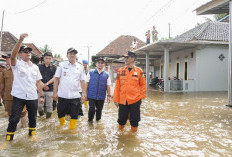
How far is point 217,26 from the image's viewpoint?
1878cm

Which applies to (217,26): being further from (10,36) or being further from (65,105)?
(10,36)

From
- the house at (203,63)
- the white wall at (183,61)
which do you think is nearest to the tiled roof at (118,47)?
the white wall at (183,61)

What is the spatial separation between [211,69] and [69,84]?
14230 millimetres

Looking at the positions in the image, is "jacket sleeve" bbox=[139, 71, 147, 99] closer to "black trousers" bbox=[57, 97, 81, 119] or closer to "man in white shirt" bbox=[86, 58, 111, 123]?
"man in white shirt" bbox=[86, 58, 111, 123]

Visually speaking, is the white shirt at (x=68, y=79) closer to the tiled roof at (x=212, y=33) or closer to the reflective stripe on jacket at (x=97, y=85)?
the reflective stripe on jacket at (x=97, y=85)

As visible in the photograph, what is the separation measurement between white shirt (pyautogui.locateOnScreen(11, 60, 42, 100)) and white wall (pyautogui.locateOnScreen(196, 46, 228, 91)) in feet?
46.3

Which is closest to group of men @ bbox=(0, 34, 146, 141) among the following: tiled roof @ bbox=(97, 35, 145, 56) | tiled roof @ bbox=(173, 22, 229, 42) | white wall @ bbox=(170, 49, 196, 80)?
white wall @ bbox=(170, 49, 196, 80)

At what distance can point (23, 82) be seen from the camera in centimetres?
372

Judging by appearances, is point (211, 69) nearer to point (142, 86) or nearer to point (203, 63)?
point (203, 63)

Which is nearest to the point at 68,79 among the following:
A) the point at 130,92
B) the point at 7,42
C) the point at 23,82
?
the point at 23,82

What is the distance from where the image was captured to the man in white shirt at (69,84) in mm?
4406

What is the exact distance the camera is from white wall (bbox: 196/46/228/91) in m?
15.6

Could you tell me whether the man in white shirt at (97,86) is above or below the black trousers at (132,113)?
above

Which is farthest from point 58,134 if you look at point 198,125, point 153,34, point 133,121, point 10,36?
point 10,36
